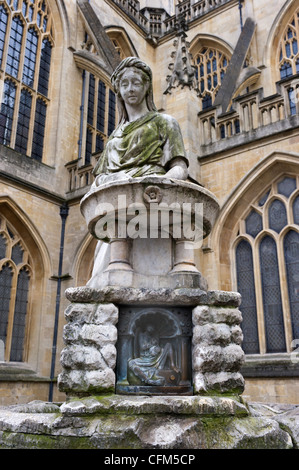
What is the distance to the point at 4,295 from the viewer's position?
991 cm

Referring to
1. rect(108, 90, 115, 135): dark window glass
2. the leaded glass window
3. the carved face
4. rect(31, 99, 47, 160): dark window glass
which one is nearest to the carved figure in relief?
the carved face

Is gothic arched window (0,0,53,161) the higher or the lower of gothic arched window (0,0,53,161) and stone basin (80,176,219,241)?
the higher

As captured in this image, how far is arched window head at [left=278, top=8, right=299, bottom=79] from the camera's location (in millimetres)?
13141

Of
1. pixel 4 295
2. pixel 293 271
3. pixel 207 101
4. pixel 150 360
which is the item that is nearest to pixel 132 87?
pixel 150 360

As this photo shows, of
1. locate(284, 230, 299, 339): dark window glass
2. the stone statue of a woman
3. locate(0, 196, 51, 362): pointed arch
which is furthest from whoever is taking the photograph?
locate(0, 196, 51, 362): pointed arch

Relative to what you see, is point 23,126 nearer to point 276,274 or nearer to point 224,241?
point 224,241

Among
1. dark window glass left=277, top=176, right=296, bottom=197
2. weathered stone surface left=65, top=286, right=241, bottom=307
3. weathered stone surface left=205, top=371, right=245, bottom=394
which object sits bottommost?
weathered stone surface left=205, top=371, right=245, bottom=394

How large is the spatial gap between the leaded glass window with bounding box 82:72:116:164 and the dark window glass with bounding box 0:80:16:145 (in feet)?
7.57

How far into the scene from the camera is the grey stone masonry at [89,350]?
2521 millimetres

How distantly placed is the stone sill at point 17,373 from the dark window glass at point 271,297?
17.3ft

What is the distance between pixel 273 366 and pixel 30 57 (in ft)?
35.2

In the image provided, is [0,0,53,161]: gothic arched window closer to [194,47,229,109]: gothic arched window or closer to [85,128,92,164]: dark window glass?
[85,128,92,164]: dark window glass

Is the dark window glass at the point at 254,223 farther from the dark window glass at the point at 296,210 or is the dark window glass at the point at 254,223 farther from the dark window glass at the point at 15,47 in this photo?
the dark window glass at the point at 15,47
